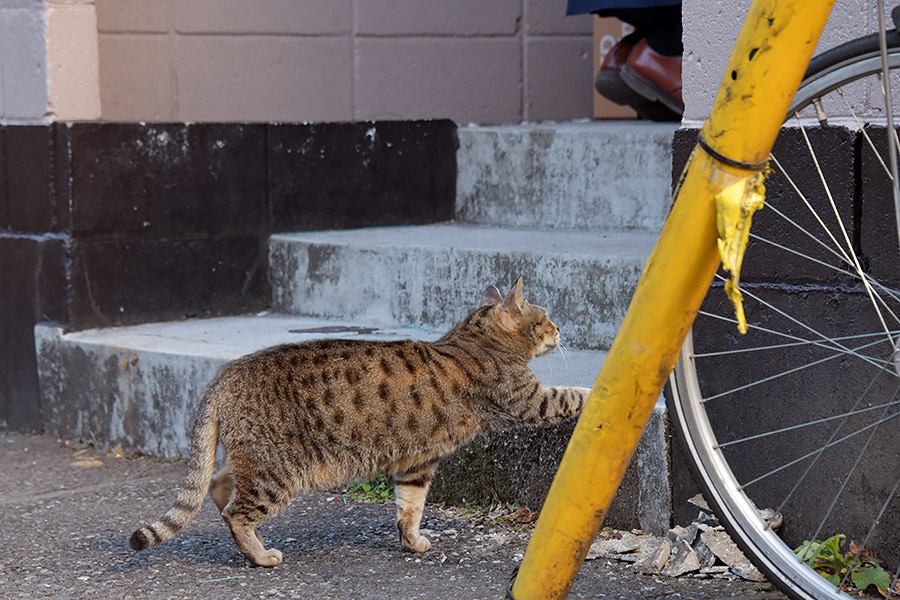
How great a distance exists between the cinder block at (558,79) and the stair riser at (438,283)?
1.83m

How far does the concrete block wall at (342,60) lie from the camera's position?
17.4 feet

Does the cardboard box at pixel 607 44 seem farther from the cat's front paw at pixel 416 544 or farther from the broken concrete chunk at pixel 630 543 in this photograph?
the cat's front paw at pixel 416 544

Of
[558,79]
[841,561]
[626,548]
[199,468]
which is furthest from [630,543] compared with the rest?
[558,79]

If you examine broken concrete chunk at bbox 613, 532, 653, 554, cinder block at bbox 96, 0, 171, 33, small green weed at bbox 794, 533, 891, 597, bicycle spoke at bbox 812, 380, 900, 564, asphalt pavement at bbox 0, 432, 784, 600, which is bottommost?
asphalt pavement at bbox 0, 432, 784, 600

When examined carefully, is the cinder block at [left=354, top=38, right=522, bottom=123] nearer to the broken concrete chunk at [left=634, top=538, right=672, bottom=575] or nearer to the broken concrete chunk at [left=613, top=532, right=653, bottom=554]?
the broken concrete chunk at [left=613, top=532, right=653, bottom=554]

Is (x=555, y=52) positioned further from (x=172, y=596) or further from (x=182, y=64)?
(x=172, y=596)

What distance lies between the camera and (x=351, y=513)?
3773 millimetres

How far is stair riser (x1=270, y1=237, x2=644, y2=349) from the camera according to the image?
4137mm

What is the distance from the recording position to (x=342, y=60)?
5797 mm

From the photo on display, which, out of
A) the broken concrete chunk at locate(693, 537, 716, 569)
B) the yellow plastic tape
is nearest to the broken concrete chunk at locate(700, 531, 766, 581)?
the broken concrete chunk at locate(693, 537, 716, 569)

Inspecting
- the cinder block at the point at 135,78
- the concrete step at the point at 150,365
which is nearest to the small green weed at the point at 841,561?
the concrete step at the point at 150,365

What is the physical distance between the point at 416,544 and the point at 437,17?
11.4 ft

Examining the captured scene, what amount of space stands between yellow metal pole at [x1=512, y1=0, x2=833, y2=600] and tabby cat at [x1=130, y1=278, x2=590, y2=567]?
109 centimetres

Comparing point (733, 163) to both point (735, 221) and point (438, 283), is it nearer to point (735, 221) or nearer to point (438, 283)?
point (735, 221)
